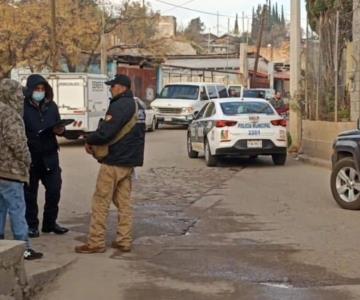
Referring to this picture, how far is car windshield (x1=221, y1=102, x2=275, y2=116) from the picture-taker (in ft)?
55.5

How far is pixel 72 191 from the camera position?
13.0 meters

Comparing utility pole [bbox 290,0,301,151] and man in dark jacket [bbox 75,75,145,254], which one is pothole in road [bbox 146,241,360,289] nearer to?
man in dark jacket [bbox 75,75,145,254]

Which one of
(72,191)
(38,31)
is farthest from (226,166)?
(38,31)

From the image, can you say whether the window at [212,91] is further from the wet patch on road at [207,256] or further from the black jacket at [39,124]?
the black jacket at [39,124]

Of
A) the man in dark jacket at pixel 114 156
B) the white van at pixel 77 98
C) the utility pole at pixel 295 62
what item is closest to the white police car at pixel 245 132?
the utility pole at pixel 295 62

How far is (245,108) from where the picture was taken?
17.1 metres

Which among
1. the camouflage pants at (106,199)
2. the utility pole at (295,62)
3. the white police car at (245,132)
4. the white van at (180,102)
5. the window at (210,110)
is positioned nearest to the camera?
the camouflage pants at (106,199)

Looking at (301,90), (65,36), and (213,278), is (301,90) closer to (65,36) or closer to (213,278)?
(213,278)

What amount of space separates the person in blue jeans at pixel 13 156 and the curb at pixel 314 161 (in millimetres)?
10671

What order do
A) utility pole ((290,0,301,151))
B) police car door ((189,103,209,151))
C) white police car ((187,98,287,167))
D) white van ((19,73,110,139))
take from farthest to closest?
white van ((19,73,110,139)) → utility pole ((290,0,301,151)) → police car door ((189,103,209,151)) → white police car ((187,98,287,167))

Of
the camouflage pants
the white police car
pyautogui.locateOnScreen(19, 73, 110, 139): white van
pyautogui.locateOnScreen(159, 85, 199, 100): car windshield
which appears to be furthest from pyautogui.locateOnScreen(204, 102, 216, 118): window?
pyautogui.locateOnScreen(159, 85, 199, 100): car windshield

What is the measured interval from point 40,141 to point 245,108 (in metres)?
9.31

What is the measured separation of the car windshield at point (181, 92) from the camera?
1286 inches

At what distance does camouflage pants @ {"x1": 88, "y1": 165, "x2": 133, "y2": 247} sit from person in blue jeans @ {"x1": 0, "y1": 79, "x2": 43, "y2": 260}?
3.28 feet
